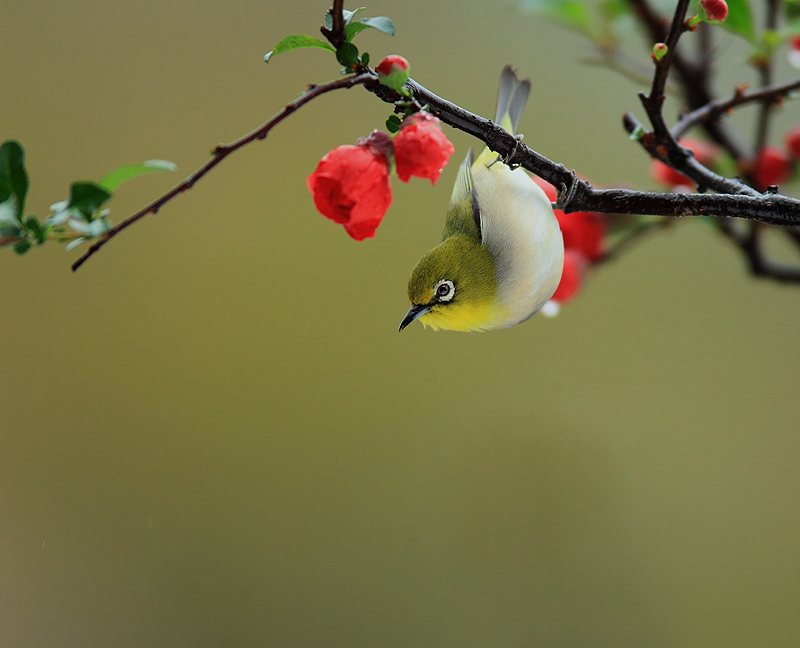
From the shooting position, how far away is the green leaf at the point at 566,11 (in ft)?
1.84

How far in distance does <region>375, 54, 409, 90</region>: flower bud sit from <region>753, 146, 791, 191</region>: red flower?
0.44 m

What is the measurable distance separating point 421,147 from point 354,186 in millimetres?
28

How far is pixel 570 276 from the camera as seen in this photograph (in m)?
0.47

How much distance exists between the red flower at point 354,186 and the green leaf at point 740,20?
344 millimetres

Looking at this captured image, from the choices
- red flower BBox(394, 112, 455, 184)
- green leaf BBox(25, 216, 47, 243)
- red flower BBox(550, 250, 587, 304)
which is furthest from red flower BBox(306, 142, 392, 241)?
red flower BBox(550, 250, 587, 304)

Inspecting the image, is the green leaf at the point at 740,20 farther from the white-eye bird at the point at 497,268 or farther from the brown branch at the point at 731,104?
the white-eye bird at the point at 497,268

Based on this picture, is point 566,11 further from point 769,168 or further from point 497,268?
point 497,268

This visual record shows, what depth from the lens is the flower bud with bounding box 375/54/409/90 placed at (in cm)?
21

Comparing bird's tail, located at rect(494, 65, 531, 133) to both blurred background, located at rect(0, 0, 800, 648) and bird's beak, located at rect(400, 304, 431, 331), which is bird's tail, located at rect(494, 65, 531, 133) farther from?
blurred background, located at rect(0, 0, 800, 648)

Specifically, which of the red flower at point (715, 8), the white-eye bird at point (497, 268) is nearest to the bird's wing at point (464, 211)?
the white-eye bird at point (497, 268)

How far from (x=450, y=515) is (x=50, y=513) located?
2.16 feet

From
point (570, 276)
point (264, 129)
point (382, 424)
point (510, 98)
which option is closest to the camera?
point (264, 129)

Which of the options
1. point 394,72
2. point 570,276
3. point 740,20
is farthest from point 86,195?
point 740,20

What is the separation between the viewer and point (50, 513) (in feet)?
3.17
